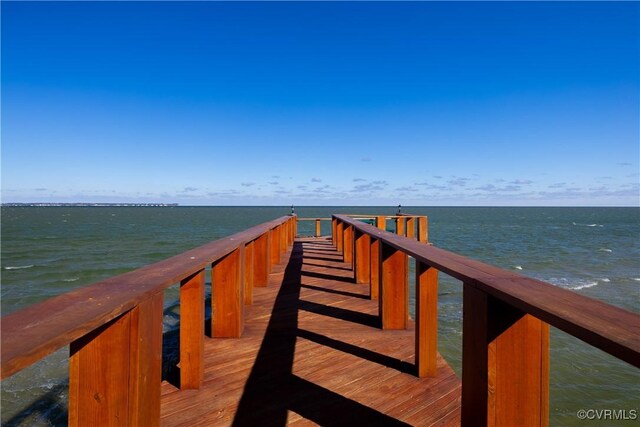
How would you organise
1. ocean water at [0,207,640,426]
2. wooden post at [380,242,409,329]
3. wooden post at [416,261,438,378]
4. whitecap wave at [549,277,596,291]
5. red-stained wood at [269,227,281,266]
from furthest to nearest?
1. whitecap wave at [549,277,596,291]
2. red-stained wood at [269,227,281,266]
3. ocean water at [0,207,640,426]
4. wooden post at [380,242,409,329]
5. wooden post at [416,261,438,378]

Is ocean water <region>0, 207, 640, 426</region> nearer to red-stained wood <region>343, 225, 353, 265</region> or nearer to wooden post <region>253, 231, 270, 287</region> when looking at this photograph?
red-stained wood <region>343, 225, 353, 265</region>

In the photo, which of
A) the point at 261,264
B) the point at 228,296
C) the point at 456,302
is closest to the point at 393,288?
the point at 228,296

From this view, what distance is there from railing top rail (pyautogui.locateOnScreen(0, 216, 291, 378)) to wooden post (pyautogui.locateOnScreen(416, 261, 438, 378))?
1588mm

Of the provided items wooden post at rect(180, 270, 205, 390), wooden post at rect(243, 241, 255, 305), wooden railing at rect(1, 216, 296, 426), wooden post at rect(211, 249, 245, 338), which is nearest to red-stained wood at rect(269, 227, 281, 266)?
wooden post at rect(243, 241, 255, 305)

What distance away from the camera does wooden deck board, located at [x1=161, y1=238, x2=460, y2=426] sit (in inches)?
85.4

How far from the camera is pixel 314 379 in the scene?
2605 mm

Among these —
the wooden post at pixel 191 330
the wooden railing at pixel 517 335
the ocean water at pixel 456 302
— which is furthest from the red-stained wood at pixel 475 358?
the ocean water at pixel 456 302

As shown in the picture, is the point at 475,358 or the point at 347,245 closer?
the point at 475,358

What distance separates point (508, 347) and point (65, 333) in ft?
4.87

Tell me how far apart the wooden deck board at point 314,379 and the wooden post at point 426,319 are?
0.39ft

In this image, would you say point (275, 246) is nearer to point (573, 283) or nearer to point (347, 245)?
point (347, 245)

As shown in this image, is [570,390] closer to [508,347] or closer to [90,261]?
[508,347]

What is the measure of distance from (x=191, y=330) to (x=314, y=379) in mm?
938

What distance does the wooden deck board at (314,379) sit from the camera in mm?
2168
